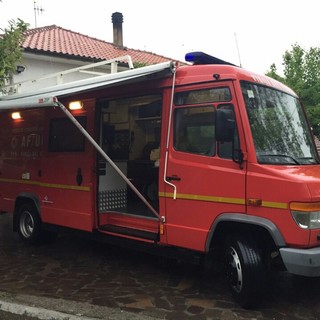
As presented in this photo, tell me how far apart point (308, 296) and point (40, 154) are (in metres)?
4.75

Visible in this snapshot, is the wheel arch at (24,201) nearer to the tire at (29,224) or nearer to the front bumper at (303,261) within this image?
the tire at (29,224)

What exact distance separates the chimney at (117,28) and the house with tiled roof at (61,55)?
0.31 meters

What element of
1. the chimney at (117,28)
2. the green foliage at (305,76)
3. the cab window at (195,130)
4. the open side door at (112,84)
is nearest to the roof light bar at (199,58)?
the open side door at (112,84)

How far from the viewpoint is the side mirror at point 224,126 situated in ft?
14.8

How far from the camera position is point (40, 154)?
7.33 m

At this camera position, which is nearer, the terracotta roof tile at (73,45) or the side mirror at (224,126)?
the side mirror at (224,126)

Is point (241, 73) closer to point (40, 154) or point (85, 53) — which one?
point (40, 154)

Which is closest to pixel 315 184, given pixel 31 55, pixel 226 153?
pixel 226 153

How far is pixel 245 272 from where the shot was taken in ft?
14.8

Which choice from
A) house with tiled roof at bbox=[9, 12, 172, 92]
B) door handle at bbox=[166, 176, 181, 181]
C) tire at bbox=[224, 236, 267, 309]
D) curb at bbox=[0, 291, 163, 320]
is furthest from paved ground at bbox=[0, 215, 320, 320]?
house with tiled roof at bbox=[9, 12, 172, 92]

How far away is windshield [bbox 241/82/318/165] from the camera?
468 centimetres

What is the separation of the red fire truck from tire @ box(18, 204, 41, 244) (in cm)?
48

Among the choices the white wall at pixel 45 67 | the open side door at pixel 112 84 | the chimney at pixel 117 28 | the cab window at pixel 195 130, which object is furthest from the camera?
the chimney at pixel 117 28

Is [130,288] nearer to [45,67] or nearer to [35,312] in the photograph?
[35,312]
